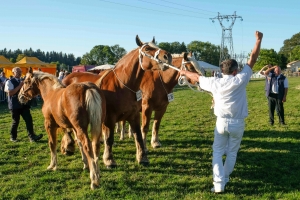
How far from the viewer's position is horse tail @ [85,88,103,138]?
480 cm

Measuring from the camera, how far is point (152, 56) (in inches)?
215

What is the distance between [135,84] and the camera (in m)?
5.81

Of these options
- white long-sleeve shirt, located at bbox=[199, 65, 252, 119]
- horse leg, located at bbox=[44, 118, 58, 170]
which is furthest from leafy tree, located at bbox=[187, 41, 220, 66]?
white long-sleeve shirt, located at bbox=[199, 65, 252, 119]

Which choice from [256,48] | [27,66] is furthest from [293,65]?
[256,48]

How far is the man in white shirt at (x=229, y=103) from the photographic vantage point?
436 centimetres

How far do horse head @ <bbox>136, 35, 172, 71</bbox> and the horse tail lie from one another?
122 cm

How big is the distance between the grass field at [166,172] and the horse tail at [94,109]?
1.03 meters

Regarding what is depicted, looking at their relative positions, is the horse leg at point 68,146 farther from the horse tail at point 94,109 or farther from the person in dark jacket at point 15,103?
the horse tail at point 94,109

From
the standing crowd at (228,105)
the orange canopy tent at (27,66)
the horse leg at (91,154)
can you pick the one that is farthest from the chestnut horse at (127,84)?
the orange canopy tent at (27,66)

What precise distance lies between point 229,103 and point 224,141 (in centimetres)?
66

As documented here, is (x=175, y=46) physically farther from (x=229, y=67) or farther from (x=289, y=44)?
(x=229, y=67)

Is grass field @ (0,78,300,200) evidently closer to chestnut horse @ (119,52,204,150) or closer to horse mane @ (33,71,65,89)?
chestnut horse @ (119,52,204,150)

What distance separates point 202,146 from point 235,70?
11.9ft

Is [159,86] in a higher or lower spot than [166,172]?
higher
